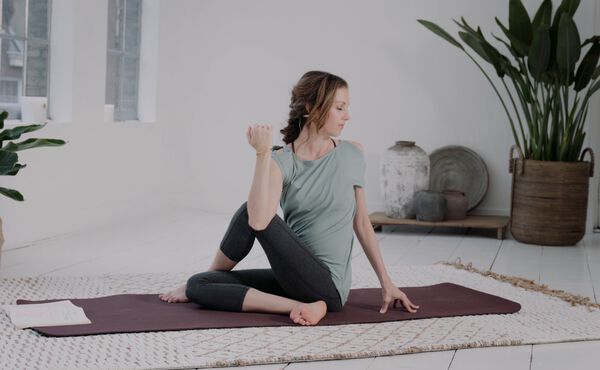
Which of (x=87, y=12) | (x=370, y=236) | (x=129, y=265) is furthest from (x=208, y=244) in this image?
(x=370, y=236)

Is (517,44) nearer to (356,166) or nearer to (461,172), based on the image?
(461,172)

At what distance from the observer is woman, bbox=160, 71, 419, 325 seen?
2.96 meters

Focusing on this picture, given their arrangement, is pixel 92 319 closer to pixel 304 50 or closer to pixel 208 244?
pixel 208 244

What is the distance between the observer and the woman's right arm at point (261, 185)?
273 cm

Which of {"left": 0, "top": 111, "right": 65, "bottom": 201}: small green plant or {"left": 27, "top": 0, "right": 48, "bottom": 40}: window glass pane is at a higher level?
{"left": 27, "top": 0, "right": 48, "bottom": 40}: window glass pane

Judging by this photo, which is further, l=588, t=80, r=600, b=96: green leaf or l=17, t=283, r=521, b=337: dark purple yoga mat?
l=588, t=80, r=600, b=96: green leaf

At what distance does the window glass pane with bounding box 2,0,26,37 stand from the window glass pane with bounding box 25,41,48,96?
0.11m

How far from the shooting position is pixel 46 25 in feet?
15.7

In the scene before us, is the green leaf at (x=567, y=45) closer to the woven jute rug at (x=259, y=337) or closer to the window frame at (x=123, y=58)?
the woven jute rug at (x=259, y=337)

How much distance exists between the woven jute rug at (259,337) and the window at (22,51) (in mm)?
1266

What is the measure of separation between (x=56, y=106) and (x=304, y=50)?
1774mm

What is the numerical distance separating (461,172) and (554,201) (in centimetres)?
78

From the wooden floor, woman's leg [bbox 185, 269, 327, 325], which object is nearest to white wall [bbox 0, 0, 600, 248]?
the wooden floor

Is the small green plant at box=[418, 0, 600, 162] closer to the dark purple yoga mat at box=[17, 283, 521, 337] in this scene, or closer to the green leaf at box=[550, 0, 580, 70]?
the green leaf at box=[550, 0, 580, 70]
